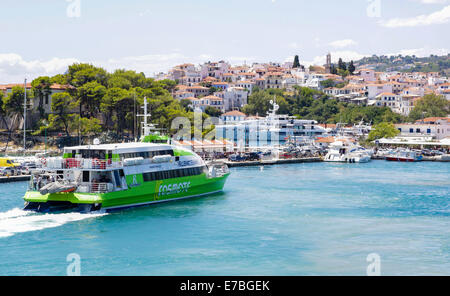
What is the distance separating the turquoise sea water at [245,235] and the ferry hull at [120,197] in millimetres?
554

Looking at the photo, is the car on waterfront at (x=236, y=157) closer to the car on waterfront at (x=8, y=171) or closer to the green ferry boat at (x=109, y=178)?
the car on waterfront at (x=8, y=171)

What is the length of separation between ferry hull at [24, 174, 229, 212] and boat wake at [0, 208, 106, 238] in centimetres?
48

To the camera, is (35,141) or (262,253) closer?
(262,253)

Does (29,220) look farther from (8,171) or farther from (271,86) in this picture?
(271,86)

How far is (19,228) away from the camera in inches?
794

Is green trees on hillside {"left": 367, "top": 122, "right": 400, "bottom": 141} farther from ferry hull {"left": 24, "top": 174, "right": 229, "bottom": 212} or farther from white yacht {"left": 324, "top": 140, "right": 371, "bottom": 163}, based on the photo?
ferry hull {"left": 24, "top": 174, "right": 229, "bottom": 212}

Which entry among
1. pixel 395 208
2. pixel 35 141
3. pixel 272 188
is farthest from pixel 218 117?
pixel 395 208

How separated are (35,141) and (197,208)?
4112 cm

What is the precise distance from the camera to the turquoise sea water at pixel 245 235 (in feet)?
51.9

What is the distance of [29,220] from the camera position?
21.5 meters

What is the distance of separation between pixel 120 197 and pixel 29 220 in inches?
158

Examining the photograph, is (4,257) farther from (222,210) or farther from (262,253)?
(222,210)

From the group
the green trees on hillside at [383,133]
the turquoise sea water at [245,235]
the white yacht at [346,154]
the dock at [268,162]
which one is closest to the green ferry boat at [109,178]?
the turquoise sea water at [245,235]

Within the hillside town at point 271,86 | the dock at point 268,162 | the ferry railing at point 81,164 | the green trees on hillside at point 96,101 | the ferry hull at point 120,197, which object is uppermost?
the hillside town at point 271,86
